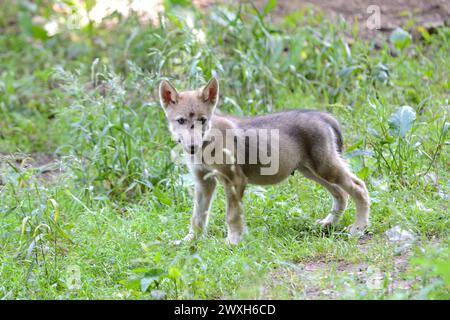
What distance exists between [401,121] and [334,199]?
0.92 m

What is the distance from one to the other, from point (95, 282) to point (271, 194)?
209 cm

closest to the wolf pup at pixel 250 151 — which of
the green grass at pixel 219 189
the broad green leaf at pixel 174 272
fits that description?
the green grass at pixel 219 189

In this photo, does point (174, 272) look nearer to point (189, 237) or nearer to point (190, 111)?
point (189, 237)

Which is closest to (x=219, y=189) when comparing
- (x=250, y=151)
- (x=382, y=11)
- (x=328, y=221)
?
(x=250, y=151)

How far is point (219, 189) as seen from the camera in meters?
7.28

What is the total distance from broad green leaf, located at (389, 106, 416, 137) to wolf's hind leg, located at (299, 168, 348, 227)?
0.76 metres

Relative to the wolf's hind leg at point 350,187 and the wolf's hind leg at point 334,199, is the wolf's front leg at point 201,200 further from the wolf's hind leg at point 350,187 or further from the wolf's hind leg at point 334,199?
the wolf's hind leg at point 350,187

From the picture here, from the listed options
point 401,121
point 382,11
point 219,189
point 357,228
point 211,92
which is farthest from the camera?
point 382,11

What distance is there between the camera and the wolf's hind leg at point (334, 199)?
6336mm

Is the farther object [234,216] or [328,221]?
[328,221]

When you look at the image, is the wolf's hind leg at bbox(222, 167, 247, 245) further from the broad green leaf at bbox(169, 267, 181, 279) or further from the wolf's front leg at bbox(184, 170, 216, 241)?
the broad green leaf at bbox(169, 267, 181, 279)

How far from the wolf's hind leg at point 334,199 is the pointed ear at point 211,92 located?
0.99m

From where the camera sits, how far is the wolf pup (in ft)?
20.1
